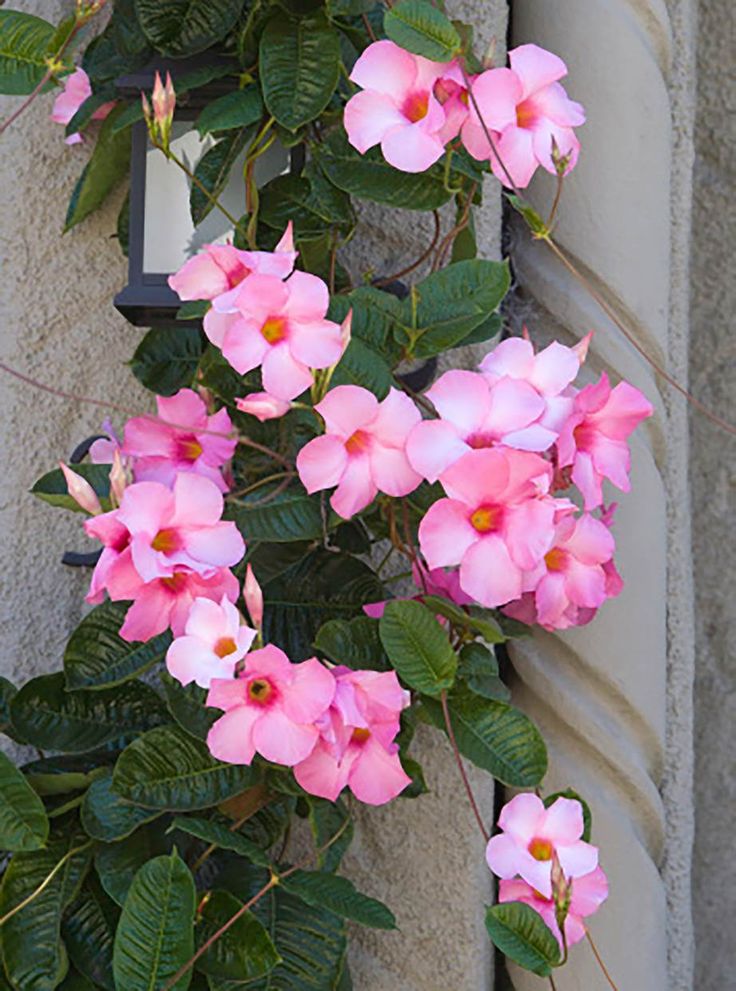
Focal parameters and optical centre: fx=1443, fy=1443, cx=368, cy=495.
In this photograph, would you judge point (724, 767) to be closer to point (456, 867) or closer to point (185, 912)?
point (456, 867)

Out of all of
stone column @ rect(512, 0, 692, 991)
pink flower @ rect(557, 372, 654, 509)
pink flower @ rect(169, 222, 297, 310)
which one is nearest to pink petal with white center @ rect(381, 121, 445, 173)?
pink flower @ rect(169, 222, 297, 310)

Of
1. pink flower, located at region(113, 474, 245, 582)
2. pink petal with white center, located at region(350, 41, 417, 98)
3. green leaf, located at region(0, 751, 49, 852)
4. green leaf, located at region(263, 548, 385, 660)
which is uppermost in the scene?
pink petal with white center, located at region(350, 41, 417, 98)

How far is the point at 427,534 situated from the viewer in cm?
99

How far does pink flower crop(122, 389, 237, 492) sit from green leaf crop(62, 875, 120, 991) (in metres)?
0.34

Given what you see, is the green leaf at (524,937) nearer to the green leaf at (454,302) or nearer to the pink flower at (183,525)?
the pink flower at (183,525)

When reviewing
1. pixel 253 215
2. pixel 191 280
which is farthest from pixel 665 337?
pixel 191 280

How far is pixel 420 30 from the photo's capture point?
1091 millimetres

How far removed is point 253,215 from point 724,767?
2.70 ft

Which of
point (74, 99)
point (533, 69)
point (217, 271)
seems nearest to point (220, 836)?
point (217, 271)

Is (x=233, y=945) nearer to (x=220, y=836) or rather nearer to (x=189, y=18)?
(x=220, y=836)

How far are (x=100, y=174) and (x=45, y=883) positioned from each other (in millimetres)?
670

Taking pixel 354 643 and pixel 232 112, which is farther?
pixel 232 112

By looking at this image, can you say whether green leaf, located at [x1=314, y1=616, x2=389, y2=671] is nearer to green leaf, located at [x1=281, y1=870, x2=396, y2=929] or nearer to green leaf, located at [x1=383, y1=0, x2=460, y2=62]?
green leaf, located at [x1=281, y1=870, x2=396, y2=929]

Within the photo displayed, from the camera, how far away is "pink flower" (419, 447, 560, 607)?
0.98 metres
